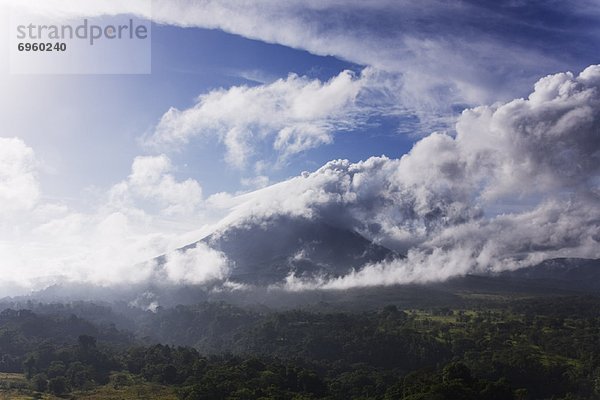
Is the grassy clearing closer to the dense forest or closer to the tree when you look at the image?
the dense forest

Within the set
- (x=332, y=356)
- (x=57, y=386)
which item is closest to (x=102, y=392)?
(x=57, y=386)

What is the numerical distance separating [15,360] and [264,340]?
211ft

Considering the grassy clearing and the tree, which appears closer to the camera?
the grassy clearing

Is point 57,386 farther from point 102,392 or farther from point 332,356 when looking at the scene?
point 332,356

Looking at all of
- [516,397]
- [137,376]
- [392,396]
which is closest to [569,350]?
[516,397]

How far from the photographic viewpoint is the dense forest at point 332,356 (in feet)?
262

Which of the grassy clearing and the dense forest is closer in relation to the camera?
the grassy clearing

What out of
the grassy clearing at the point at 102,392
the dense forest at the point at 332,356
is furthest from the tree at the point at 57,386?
the grassy clearing at the point at 102,392

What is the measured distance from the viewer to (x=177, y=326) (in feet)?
636

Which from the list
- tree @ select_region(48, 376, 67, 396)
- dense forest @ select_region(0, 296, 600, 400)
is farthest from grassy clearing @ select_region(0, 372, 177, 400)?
tree @ select_region(48, 376, 67, 396)

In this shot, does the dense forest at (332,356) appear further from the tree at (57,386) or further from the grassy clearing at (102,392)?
the grassy clearing at (102,392)

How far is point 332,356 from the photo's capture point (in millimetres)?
128875

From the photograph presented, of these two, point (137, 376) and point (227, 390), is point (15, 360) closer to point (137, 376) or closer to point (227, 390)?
point (137, 376)

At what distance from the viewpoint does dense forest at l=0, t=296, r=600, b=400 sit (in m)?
79.8
